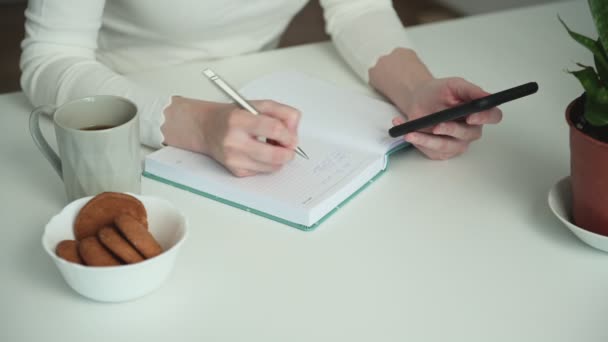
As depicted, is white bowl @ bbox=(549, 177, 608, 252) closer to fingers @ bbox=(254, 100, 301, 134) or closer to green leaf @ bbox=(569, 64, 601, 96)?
green leaf @ bbox=(569, 64, 601, 96)

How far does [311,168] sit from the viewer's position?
3.03 ft

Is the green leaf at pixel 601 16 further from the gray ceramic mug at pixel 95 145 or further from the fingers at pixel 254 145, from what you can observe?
the gray ceramic mug at pixel 95 145

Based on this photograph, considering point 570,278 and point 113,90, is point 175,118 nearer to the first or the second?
point 113,90

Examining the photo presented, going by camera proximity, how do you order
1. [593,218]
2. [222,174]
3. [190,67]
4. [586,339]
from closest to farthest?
1. [586,339]
2. [593,218]
3. [222,174]
4. [190,67]

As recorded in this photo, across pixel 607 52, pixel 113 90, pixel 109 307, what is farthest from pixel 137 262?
pixel 607 52

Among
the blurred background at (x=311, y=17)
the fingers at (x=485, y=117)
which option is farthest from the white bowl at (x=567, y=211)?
the blurred background at (x=311, y=17)

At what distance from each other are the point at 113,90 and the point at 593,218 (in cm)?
61

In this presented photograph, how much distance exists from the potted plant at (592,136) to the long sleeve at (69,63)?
0.50 m

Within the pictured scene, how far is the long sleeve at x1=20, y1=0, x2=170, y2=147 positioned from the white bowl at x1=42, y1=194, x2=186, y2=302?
21cm

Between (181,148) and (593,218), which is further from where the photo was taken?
(181,148)

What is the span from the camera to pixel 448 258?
810 mm

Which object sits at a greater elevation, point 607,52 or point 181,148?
point 607,52

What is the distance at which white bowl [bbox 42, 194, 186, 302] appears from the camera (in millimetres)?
700

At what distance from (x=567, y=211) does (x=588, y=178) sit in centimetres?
8
